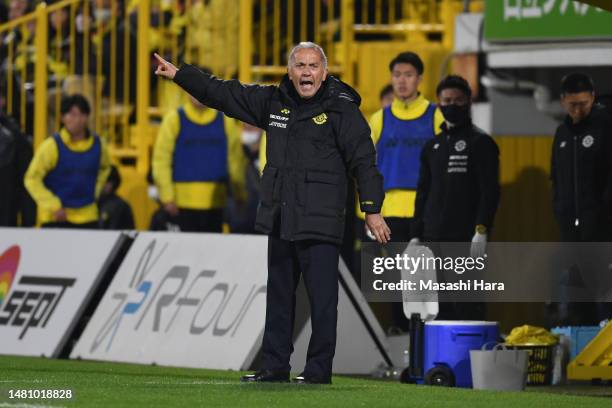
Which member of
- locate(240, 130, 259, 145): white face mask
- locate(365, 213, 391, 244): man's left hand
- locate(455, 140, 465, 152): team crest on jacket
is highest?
locate(455, 140, 465, 152): team crest on jacket

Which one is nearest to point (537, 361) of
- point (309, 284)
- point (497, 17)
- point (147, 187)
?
point (309, 284)

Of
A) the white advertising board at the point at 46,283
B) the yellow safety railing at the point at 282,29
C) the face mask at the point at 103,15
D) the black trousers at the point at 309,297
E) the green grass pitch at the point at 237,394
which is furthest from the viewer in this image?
the face mask at the point at 103,15

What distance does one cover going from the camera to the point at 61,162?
1672 centimetres

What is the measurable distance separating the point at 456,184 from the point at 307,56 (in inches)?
133

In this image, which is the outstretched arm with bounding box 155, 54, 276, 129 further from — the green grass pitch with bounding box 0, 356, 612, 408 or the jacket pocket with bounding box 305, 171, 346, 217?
the green grass pitch with bounding box 0, 356, 612, 408

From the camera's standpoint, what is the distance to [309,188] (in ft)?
35.9

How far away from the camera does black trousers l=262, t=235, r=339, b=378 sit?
11.0m

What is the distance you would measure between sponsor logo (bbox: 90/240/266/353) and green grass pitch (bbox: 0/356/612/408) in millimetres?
1497

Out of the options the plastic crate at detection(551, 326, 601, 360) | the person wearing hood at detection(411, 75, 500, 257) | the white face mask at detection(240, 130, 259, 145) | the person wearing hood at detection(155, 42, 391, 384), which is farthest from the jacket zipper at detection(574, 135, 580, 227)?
the white face mask at detection(240, 130, 259, 145)

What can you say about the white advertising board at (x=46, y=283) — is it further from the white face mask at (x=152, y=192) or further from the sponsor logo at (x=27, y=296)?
the white face mask at (x=152, y=192)

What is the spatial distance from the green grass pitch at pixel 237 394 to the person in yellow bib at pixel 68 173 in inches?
173

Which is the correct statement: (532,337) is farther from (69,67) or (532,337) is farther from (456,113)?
(69,67)

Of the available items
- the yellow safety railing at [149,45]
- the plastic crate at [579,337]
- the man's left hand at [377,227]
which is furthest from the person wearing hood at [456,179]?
the yellow safety railing at [149,45]

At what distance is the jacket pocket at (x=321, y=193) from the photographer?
10.9 m
